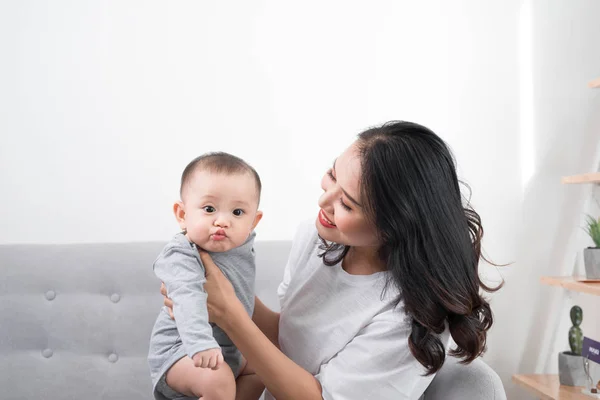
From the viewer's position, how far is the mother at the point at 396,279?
1413 millimetres

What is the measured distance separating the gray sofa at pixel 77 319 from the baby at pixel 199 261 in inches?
32.0

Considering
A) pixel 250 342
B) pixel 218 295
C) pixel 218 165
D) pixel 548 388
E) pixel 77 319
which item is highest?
pixel 218 165

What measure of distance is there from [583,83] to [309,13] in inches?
50.0

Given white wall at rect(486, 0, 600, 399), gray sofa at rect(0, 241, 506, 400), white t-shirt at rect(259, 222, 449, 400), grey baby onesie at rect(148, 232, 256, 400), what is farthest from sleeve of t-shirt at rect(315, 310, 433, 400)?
white wall at rect(486, 0, 600, 399)

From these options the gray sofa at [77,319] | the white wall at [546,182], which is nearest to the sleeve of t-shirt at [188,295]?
the gray sofa at [77,319]

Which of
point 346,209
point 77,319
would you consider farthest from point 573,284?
point 77,319

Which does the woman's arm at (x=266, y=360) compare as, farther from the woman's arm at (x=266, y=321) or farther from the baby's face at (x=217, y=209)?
the woman's arm at (x=266, y=321)

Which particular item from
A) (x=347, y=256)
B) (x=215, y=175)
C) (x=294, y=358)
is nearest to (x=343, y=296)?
(x=347, y=256)

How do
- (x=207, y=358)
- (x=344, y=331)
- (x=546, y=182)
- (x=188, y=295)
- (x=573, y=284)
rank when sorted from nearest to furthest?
(x=207, y=358) → (x=188, y=295) → (x=344, y=331) → (x=573, y=284) → (x=546, y=182)

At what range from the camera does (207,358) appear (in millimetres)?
1267

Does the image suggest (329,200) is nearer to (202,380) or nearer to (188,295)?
(188,295)

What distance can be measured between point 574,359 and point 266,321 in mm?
1366

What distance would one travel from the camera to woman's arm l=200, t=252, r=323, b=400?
1.43 metres

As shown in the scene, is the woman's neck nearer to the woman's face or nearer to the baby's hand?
the woman's face
